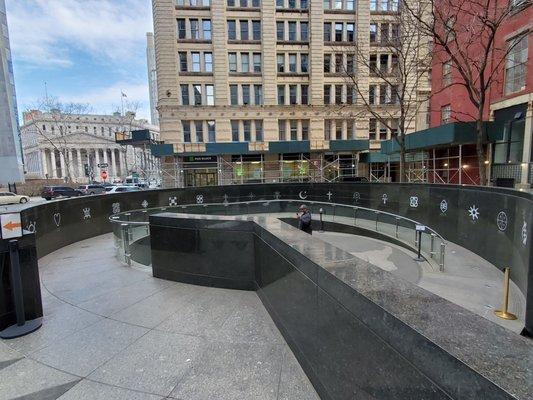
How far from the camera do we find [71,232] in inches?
466

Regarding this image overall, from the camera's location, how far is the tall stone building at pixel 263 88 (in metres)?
32.4

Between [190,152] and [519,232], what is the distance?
2876 centimetres

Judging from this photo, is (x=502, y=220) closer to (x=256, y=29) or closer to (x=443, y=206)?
(x=443, y=206)

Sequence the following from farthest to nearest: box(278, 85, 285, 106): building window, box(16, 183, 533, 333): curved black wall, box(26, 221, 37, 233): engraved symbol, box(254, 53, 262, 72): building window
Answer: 1. box(278, 85, 285, 106): building window
2. box(254, 53, 262, 72): building window
3. box(26, 221, 37, 233): engraved symbol
4. box(16, 183, 533, 333): curved black wall

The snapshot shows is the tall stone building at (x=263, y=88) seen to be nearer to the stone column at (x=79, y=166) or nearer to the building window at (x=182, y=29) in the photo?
the building window at (x=182, y=29)

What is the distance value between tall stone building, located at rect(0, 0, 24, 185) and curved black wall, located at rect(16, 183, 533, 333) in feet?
128

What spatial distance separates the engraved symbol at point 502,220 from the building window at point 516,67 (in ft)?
46.0

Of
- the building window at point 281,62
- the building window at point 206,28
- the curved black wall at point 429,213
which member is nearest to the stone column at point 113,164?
the building window at point 206,28

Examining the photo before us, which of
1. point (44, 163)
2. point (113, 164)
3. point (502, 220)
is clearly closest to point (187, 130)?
point (502, 220)

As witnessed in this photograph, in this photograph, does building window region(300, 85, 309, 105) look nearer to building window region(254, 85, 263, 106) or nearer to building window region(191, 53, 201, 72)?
building window region(254, 85, 263, 106)

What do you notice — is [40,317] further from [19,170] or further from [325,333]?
[19,170]

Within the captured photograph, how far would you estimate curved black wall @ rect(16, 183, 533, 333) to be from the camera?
7568 millimetres

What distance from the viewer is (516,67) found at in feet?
60.1

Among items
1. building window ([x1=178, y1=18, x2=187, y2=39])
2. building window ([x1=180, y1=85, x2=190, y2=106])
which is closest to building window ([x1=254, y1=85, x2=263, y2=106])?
building window ([x1=180, y1=85, x2=190, y2=106])
